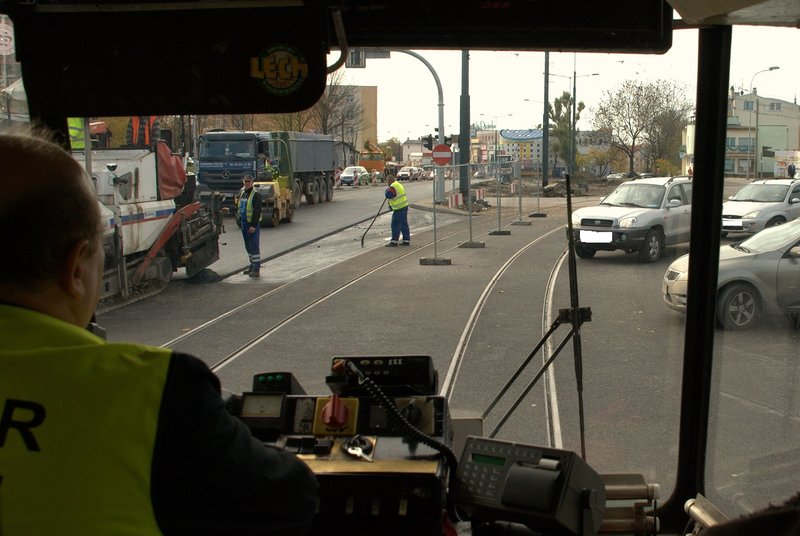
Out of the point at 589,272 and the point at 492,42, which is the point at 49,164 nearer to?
the point at 492,42

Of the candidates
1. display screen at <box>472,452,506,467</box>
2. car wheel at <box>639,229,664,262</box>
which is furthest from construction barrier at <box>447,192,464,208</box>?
display screen at <box>472,452,506,467</box>

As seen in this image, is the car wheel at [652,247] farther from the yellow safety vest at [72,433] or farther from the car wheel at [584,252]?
the yellow safety vest at [72,433]

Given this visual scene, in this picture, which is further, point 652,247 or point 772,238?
point 652,247

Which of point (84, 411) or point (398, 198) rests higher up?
point (84, 411)

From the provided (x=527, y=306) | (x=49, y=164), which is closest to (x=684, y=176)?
(x=527, y=306)

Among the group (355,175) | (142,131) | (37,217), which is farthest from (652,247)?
(355,175)

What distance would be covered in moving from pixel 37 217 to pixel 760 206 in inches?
99.9

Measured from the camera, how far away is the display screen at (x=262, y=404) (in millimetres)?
2506

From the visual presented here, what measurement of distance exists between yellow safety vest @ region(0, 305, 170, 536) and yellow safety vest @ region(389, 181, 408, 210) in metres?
10.7

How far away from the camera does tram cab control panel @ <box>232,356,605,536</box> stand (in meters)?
2.23

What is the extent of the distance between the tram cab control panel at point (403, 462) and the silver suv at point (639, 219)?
109cm

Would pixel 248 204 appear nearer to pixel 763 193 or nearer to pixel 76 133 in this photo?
pixel 76 133

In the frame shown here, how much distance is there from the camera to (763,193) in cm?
306

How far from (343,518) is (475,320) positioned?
278 cm
